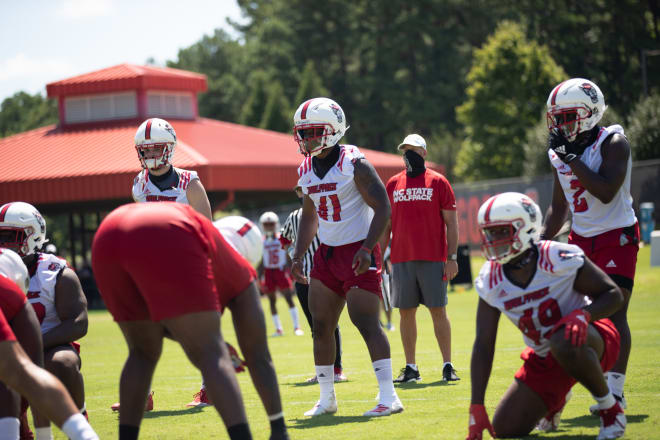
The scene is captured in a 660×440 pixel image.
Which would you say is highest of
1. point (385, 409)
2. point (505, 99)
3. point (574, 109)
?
point (574, 109)

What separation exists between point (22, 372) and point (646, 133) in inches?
1302

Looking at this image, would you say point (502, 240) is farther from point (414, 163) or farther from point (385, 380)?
point (414, 163)

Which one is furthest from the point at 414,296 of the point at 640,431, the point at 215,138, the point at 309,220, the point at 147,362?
the point at 215,138

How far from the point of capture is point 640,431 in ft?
18.9

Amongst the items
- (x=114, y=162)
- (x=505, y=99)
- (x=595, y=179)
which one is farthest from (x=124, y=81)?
(x=595, y=179)

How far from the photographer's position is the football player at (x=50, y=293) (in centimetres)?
643

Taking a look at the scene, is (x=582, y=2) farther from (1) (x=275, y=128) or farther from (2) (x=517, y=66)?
(1) (x=275, y=128)

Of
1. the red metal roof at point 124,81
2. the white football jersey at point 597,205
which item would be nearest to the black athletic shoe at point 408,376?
the white football jersey at point 597,205

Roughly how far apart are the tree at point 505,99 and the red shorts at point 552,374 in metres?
43.8

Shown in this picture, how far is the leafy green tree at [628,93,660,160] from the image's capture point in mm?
34656

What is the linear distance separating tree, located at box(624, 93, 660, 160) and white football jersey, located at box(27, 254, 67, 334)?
3090 cm

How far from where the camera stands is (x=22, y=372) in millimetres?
4945

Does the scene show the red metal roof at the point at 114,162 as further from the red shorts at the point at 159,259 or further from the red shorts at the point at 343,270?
the red shorts at the point at 159,259

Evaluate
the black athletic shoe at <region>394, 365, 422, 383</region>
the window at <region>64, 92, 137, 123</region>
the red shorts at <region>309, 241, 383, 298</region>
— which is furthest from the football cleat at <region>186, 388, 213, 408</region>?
the window at <region>64, 92, 137, 123</region>
